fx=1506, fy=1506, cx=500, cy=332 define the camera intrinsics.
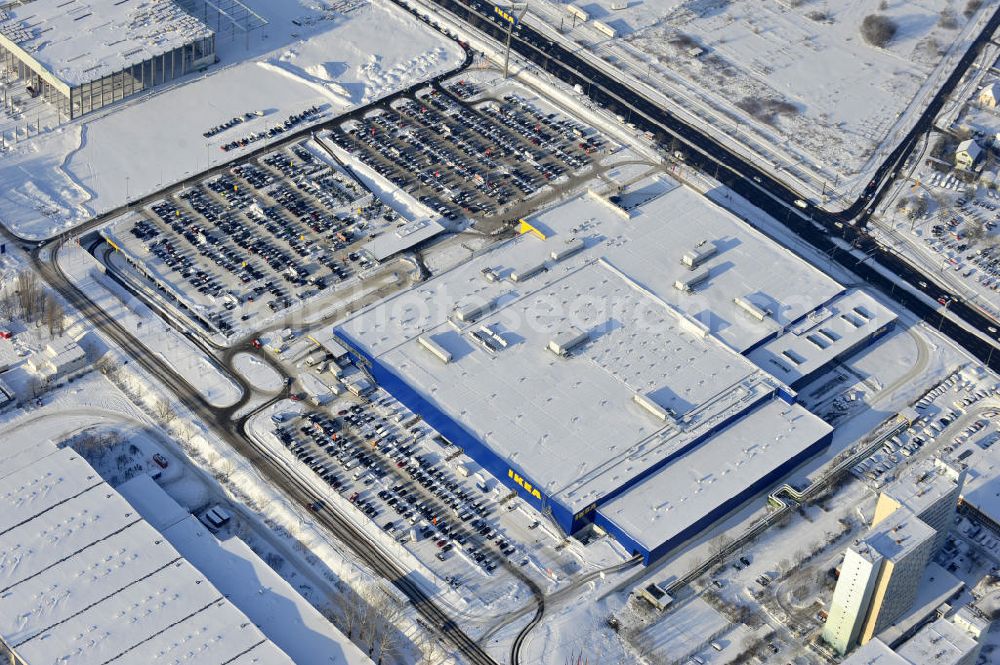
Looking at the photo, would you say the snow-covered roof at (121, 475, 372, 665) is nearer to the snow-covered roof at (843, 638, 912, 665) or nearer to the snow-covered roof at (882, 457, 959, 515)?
the snow-covered roof at (843, 638, 912, 665)

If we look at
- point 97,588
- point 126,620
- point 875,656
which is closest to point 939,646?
point 875,656

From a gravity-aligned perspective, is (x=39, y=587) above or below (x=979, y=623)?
below

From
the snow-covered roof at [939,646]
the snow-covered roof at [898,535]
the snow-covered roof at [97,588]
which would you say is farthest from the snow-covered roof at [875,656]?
the snow-covered roof at [97,588]

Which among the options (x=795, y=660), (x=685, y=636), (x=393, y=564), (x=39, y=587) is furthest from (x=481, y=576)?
(x=39, y=587)

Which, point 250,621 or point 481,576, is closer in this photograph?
point 250,621

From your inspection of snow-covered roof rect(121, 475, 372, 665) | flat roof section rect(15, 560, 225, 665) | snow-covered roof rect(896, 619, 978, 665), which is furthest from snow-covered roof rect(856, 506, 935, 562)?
flat roof section rect(15, 560, 225, 665)

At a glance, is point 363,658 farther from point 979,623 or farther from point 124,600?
point 979,623

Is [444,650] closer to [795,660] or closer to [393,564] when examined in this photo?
[393,564]

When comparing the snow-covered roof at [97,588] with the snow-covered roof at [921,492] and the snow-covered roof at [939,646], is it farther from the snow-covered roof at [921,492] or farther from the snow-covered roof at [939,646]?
the snow-covered roof at [921,492]
